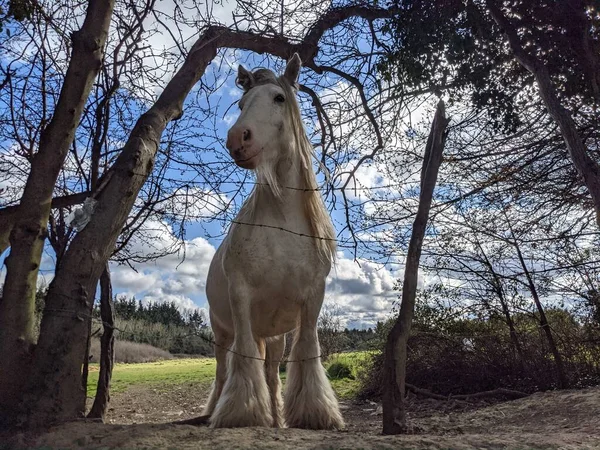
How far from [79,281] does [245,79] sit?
1.87 m

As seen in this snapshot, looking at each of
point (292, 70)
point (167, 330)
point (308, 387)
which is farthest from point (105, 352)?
point (292, 70)

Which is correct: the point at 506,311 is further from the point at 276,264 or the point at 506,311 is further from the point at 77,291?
the point at 77,291

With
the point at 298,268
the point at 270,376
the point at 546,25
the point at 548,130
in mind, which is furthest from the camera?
the point at 548,130

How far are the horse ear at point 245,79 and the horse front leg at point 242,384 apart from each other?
59.3 inches

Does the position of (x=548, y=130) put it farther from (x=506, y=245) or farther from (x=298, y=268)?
(x=298, y=268)

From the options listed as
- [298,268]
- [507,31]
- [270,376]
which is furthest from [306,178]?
[507,31]

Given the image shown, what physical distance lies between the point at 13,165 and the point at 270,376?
4625 millimetres

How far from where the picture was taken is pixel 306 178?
11.8 feet

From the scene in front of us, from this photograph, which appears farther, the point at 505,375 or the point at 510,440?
the point at 505,375

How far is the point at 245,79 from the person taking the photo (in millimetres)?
3646

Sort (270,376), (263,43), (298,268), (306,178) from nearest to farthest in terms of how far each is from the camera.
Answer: (298,268) < (306,178) < (270,376) < (263,43)

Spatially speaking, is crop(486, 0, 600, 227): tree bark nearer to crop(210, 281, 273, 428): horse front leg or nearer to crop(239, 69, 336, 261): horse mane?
crop(239, 69, 336, 261): horse mane

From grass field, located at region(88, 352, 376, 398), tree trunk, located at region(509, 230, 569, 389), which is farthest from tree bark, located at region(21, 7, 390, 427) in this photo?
grass field, located at region(88, 352, 376, 398)

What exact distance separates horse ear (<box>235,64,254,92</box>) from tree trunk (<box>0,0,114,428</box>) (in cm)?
107
